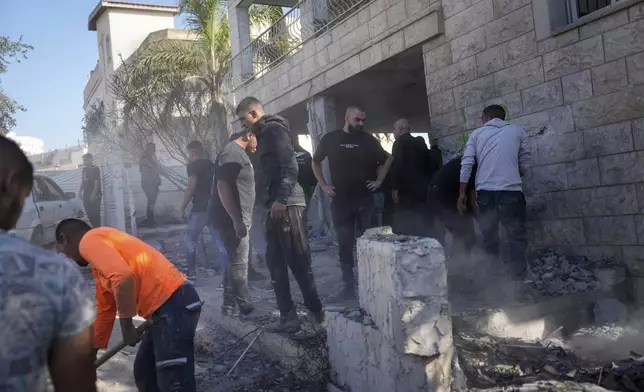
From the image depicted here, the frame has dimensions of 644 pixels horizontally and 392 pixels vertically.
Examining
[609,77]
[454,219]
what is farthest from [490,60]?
[454,219]

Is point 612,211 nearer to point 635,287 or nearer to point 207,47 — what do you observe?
point 635,287

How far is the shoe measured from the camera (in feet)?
13.2

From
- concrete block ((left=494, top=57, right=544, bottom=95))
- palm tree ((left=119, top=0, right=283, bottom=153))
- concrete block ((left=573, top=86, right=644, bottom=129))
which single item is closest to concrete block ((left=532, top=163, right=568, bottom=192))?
concrete block ((left=573, top=86, right=644, bottom=129))

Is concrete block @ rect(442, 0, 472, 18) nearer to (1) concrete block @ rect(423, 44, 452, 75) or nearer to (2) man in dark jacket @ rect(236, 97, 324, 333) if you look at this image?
(1) concrete block @ rect(423, 44, 452, 75)

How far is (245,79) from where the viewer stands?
38.6 ft

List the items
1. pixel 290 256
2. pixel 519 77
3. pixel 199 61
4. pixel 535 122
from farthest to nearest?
pixel 199 61
pixel 519 77
pixel 535 122
pixel 290 256

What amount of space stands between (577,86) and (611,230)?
1.28 metres

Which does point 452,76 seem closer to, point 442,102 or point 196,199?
point 442,102

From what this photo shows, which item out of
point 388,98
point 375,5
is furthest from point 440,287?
point 388,98

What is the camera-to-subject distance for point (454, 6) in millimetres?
5996

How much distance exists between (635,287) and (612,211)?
0.65 m

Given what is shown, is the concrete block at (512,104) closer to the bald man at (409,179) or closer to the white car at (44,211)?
the bald man at (409,179)

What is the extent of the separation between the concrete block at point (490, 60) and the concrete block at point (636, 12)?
135 cm

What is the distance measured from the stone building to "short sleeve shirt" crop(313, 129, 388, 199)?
4.69ft
